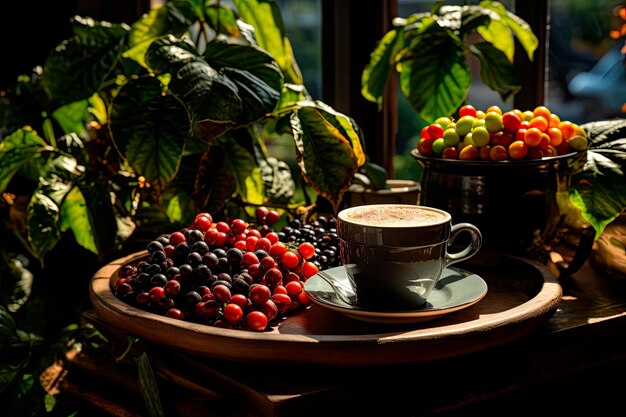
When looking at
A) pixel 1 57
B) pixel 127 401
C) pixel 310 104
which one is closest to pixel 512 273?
pixel 310 104

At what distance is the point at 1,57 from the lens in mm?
2348

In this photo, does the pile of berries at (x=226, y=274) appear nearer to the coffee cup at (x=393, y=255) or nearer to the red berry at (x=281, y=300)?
the red berry at (x=281, y=300)

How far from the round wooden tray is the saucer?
19 mm

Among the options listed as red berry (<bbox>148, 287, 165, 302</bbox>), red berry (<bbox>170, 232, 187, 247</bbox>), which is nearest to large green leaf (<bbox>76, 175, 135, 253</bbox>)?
red berry (<bbox>170, 232, 187, 247</bbox>)

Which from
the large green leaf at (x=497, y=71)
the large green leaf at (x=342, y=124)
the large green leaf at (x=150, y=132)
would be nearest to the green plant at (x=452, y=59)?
the large green leaf at (x=497, y=71)

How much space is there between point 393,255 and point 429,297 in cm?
12

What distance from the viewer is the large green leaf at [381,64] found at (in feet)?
5.61

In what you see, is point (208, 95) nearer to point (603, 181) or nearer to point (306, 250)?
point (306, 250)

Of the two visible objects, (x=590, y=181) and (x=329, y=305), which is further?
(x=590, y=181)

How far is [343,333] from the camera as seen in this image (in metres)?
0.99

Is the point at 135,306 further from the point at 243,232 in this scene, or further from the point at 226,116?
the point at 226,116

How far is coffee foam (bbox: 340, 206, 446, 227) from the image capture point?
986mm

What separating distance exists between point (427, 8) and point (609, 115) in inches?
23.4

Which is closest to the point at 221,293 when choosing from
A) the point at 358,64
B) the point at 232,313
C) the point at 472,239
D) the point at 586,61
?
the point at 232,313
